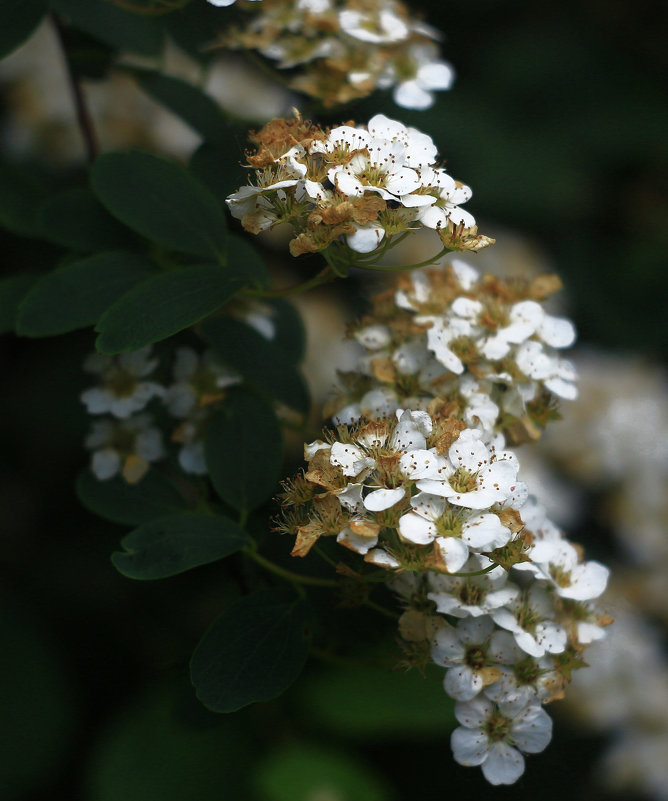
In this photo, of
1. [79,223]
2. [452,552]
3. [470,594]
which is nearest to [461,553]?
[452,552]

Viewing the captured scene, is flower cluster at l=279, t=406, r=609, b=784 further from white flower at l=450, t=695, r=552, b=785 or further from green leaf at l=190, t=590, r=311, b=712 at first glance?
green leaf at l=190, t=590, r=311, b=712

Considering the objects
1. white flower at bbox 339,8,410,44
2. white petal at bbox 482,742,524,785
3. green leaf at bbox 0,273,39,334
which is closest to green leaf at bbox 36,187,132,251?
green leaf at bbox 0,273,39,334

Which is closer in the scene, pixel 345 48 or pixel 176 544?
pixel 176 544

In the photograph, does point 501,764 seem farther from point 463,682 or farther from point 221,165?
point 221,165

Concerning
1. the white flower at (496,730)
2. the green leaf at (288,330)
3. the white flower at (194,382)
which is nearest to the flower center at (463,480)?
the white flower at (496,730)

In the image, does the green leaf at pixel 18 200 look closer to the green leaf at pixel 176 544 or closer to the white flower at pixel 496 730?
the green leaf at pixel 176 544

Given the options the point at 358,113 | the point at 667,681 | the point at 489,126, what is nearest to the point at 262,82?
the point at 489,126
